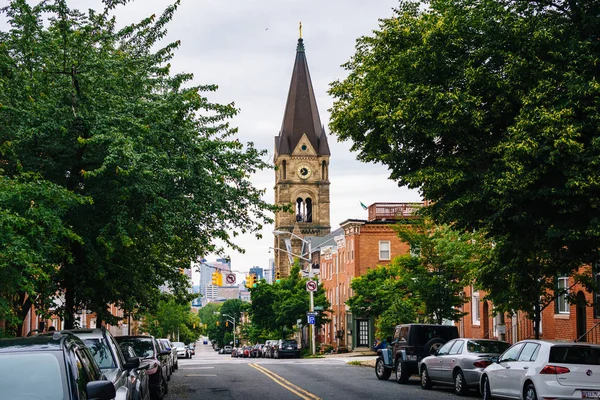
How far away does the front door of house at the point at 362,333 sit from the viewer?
2603 inches

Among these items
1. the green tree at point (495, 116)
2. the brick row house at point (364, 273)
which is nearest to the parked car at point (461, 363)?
the green tree at point (495, 116)

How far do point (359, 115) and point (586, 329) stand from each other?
53.2 ft

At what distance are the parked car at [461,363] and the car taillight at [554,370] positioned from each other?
4.89 metres

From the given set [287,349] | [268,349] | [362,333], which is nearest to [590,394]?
[287,349]

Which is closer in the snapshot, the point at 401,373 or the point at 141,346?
the point at 141,346

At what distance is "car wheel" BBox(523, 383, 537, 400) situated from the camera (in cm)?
1541

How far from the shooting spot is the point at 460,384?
2053 centimetres

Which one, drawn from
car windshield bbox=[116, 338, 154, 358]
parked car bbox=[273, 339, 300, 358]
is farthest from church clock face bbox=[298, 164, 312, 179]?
car windshield bbox=[116, 338, 154, 358]

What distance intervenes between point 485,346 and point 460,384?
1.27 m

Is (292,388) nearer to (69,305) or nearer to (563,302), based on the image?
(69,305)

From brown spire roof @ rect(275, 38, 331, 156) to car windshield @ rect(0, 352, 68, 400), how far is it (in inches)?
4288

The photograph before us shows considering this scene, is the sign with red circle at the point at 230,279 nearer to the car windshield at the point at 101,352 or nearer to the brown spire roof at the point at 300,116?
the brown spire roof at the point at 300,116

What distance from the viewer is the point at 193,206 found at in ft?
58.7

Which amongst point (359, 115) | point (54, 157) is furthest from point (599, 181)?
point (54, 157)
